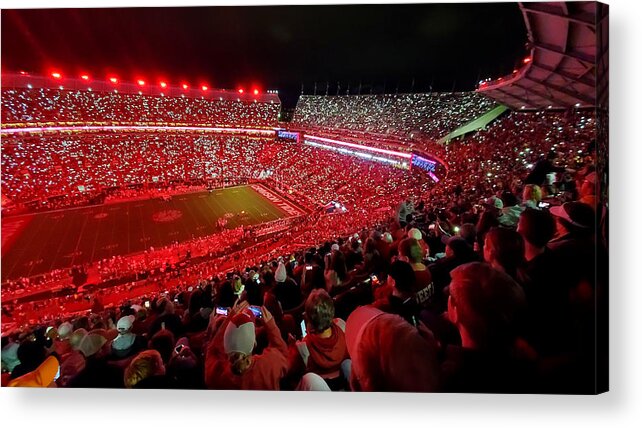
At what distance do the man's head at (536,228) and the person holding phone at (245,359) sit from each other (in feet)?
5.69

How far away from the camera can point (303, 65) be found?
3.38 meters

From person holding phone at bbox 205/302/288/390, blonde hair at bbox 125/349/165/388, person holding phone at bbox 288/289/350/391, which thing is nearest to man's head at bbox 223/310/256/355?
person holding phone at bbox 205/302/288/390

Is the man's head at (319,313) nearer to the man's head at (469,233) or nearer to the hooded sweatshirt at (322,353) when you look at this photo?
the hooded sweatshirt at (322,353)

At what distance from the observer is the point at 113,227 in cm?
324

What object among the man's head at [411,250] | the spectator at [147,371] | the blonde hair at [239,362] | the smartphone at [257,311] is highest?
the man's head at [411,250]

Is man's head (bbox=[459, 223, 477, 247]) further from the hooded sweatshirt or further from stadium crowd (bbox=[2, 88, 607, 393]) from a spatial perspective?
the hooded sweatshirt

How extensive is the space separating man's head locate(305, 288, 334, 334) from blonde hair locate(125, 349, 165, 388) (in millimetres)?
1102

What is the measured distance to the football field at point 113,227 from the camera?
10.5 ft

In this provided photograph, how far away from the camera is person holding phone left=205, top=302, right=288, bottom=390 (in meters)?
2.91

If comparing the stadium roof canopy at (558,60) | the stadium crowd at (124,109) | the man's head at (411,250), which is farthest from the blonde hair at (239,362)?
the stadium roof canopy at (558,60)

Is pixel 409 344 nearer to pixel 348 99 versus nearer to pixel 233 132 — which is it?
pixel 348 99

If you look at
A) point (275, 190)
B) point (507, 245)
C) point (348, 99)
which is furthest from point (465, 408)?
point (348, 99)

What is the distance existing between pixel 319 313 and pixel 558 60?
7.70ft

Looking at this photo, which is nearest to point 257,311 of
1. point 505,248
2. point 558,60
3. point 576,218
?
point 505,248
